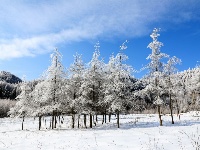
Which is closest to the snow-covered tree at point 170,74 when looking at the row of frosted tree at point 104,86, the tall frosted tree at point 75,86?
the row of frosted tree at point 104,86

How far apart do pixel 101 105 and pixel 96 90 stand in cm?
269

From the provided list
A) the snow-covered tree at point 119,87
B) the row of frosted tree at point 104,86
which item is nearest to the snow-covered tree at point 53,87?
the row of frosted tree at point 104,86

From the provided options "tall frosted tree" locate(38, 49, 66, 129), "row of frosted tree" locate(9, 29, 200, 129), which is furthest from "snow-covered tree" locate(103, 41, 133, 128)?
"tall frosted tree" locate(38, 49, 66, 129)

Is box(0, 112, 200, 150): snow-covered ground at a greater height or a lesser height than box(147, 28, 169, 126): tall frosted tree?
lesser

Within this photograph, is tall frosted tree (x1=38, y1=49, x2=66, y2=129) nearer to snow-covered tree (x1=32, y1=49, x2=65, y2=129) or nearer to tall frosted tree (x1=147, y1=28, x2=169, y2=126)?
snow-covered tree (x1=32, y1=49, x2=65, y2=129)

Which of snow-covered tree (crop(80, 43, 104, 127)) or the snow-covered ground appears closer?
the snow-covered ground

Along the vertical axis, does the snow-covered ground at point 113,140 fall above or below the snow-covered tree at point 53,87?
below

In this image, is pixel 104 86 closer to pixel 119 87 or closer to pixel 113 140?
pixel 119 87

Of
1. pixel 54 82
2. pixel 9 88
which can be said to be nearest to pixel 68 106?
pixel 54 82

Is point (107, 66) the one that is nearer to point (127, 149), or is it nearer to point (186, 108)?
point (127, 149)

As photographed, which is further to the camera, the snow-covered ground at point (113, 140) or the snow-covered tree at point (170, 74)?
the snow-covered tree at point (170, 74)

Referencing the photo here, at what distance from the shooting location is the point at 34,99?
1961 inches

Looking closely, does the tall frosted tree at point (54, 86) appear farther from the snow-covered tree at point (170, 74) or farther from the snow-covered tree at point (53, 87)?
the snow-covered tree at point (170, 74)

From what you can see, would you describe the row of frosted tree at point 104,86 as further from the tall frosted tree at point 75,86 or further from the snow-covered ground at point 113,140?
the snow-covered ground at point 113,140
